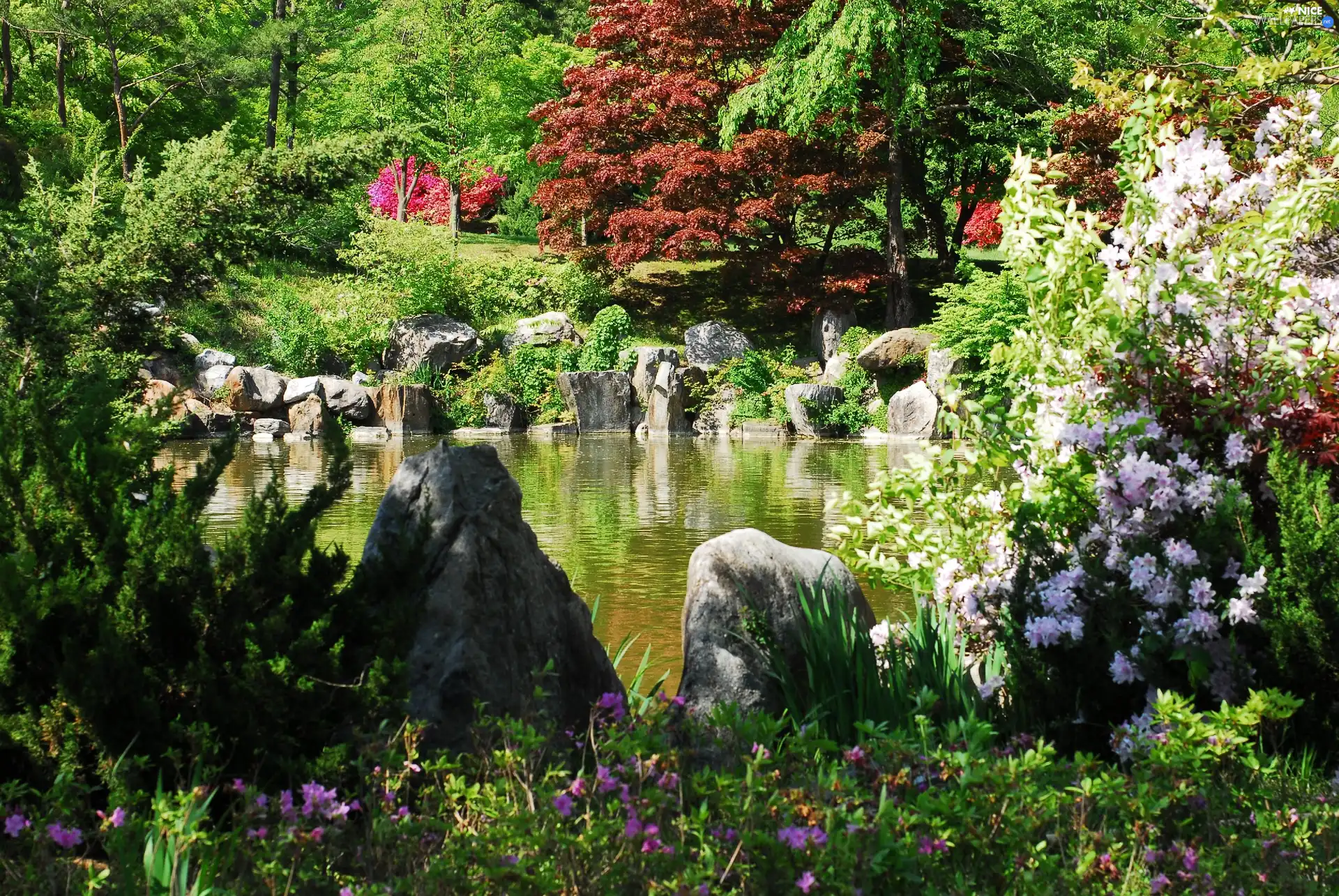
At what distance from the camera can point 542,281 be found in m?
25.0

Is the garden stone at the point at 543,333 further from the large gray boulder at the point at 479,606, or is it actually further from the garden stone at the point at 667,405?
the large gray boulder at the point at 479,606

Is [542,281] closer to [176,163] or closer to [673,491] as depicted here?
[176,163]

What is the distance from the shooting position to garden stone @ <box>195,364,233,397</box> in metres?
19.3

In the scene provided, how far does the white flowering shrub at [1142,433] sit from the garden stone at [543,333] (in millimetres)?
18196

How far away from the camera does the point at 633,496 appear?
37.1 ft

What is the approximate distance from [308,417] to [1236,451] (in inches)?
680

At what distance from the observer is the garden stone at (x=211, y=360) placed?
19.9 metres

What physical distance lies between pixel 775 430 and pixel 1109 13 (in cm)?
880

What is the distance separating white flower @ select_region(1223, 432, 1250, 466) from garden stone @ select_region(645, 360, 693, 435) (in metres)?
16.3

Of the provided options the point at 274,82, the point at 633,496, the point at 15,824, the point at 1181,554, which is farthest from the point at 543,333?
the point at 15,824

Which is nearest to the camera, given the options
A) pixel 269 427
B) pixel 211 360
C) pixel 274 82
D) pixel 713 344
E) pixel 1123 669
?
pixel 1123 669

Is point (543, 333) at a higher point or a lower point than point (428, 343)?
higher

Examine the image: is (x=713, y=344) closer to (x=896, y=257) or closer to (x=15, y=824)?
(x=896, y=257)

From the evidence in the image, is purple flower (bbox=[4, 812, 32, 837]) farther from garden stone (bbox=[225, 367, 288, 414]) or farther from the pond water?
garden stone (bbox=[225, 367, 288, 414])
